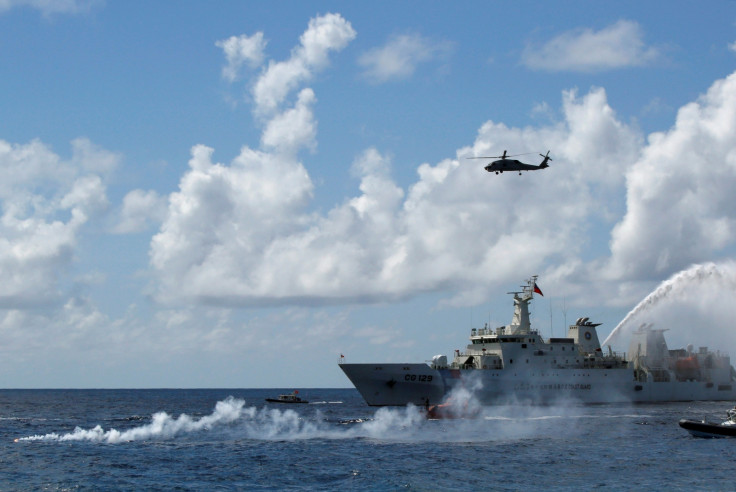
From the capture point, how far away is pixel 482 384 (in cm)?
7331

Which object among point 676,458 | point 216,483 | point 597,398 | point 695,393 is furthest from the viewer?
point 695,393

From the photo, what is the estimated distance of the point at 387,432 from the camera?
5491 cm

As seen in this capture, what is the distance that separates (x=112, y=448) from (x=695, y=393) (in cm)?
6843

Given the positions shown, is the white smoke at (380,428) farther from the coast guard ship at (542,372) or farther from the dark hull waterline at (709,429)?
the dark hull waterline at (709,429)

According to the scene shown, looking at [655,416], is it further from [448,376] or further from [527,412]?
[448,376]

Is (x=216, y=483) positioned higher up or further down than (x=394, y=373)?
further down

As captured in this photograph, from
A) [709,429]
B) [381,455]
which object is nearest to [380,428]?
[381,455]

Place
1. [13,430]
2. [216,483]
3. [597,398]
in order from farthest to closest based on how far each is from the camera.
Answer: [597,398], [13,430], [216,483]

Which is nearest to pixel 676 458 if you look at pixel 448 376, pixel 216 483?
pixel 216 483

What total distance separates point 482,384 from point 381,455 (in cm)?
3148

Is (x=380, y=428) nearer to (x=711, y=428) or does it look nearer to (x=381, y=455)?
(x=381, y=455)

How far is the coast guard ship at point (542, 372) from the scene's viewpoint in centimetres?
7281

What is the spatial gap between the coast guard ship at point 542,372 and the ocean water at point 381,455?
283 inches

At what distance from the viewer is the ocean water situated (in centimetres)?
3569
